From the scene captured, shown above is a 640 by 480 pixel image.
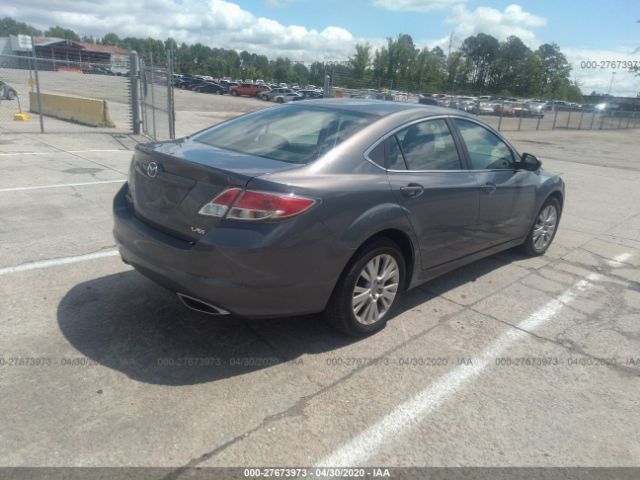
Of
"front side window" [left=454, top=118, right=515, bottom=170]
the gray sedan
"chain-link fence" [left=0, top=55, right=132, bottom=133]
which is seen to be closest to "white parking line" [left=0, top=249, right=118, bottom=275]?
the gray sedan

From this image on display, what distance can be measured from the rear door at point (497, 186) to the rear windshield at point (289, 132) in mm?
1168

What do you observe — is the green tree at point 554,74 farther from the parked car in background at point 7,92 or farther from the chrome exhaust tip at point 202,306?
the chrome exhaust tip at point 202,306

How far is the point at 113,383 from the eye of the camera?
2857mm

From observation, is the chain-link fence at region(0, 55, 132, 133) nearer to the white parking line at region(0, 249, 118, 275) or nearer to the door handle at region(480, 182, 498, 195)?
the white parking line at region(0, 249, 118, 275)

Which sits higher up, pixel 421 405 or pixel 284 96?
pixel 284 96

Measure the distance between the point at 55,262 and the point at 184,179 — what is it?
215cm

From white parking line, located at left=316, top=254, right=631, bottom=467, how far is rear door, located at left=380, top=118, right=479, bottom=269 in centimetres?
78

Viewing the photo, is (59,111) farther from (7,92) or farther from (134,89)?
(7,92)

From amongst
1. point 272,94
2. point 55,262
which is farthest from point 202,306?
point 272,94

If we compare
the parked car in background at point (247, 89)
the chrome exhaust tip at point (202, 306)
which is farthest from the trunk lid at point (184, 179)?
the parked car in background at point (247, 89)

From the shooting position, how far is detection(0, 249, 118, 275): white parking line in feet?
13.9

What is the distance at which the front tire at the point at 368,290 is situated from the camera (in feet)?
10.8

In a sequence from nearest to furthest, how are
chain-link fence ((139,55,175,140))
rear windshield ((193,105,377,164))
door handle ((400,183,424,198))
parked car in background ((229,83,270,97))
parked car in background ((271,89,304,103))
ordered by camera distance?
rear windshield ((193,105,377,164))
door handle ((400,183,424,198))
chain-link fence ((139,55,175,140))
parked car in background ((271,89,304,103))
parked car in background ((229,83,270,97))

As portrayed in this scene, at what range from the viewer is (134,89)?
14.0m
